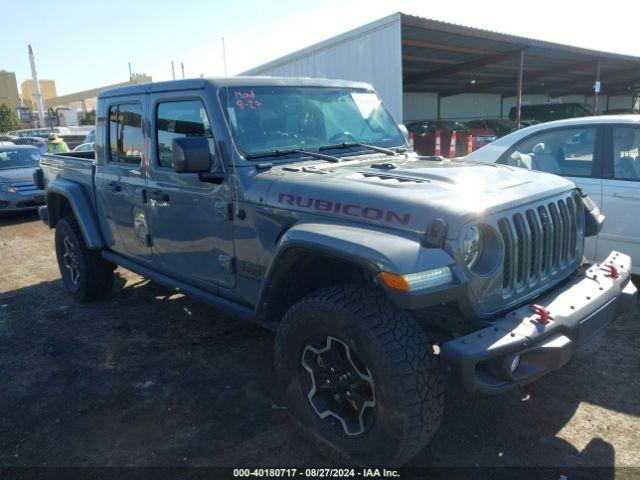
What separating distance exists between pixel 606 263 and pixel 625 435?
0.99 metres

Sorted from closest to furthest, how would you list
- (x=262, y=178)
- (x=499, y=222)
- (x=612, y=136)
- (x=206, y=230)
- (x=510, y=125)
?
(x=499, y=222)
(x=262, y=178)
(x=206, y=230)
(x=612, y=136)
(x=510, y=125)

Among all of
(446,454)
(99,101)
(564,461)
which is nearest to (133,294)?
(99,101)

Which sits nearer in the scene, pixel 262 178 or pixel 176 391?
pixel 262 178

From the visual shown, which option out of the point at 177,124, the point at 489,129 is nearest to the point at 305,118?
the point at 177,124

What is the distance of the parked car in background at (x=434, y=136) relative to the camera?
55.4 feet

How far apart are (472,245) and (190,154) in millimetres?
1678

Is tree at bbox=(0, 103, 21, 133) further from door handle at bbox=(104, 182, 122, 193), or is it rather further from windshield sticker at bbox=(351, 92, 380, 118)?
windshield sticker at bbox=(351, 92, 380, 118)

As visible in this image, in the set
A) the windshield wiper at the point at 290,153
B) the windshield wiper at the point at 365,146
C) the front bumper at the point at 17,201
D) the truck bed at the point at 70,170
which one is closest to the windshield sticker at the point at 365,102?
the windshield wiper at the point at 365,146

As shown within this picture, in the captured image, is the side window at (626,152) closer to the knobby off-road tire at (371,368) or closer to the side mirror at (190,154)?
the knobby off-road tire at (371,368)

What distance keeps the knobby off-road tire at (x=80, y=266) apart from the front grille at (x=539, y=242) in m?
3.99

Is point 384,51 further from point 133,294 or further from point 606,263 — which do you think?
point 606,263

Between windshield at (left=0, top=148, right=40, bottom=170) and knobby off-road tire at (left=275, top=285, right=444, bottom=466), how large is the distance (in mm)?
10571

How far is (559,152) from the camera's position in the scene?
5016 mm

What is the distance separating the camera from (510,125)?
19.0 m
